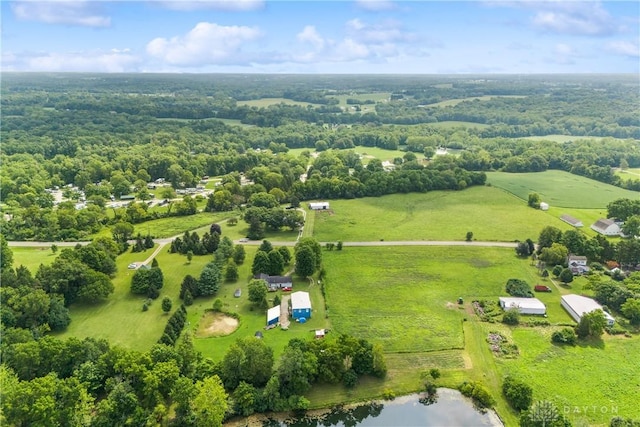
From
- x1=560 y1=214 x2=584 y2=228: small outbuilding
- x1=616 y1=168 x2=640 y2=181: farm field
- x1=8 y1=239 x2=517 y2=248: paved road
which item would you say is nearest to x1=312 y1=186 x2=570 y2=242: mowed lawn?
x1=560 y1=214 x2=584 y2=228: small outbuilding

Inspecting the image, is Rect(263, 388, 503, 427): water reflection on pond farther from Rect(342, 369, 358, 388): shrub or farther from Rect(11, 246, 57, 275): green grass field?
Rect(11, 246, 57, 275): green grass field

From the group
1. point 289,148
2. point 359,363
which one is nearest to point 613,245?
point 359,363

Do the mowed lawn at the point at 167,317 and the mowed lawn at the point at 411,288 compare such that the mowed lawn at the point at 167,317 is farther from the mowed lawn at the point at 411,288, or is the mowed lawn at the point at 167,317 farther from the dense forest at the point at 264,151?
the dense forest at the point at 264,151

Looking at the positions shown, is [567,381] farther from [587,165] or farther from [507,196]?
[587,165]

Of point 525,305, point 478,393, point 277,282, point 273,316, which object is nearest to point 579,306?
point 525,305

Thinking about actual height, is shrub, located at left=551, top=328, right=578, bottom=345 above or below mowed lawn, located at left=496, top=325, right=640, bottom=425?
above

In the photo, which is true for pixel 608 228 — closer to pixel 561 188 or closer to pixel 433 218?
pixel 433 218
